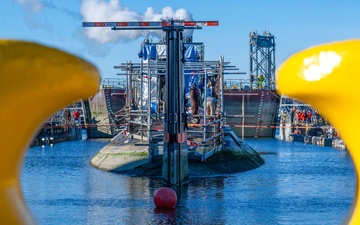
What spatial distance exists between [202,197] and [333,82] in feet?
62.5

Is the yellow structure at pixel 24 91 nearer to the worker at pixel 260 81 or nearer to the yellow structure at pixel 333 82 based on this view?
the yellow structure at pixel 333 82

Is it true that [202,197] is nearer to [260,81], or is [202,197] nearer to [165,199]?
[165,199]

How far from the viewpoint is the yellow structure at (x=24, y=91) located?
2.73 metres

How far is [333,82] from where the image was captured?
279 cm

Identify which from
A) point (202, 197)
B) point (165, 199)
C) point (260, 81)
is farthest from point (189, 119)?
point (260, 81)

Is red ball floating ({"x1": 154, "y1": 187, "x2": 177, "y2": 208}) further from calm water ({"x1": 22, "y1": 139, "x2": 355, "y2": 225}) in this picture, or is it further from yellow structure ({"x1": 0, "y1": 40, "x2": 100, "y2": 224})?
yellow structure ({"x1": 0, "y1": 40, "x2": 100, "y2": 224})

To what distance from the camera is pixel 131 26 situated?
20656 mm

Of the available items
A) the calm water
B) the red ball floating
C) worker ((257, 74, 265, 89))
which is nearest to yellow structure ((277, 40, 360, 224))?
the calm water

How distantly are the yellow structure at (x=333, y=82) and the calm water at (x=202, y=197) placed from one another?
15059 mm

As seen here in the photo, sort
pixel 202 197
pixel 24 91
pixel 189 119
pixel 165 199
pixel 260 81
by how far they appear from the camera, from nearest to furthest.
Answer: pixel 24 91 → pixel 165 199 → pixel 202 197 → pixel 189 119 → pixel 260 81

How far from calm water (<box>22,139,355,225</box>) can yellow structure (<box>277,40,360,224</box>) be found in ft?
49.4

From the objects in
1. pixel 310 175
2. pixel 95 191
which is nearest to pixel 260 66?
pixel 310 175

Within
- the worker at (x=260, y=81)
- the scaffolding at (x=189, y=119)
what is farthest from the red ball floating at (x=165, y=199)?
the worker at (x=260, y=81)

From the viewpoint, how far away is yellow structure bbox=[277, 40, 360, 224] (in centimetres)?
276
